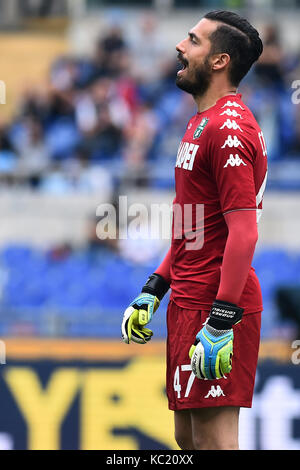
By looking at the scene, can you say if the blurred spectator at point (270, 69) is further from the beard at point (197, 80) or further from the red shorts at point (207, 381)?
the red shorts at point (207, 381)

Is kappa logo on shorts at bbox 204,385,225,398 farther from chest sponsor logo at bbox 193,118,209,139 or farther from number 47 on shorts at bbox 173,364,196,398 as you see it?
chest sponsor logo at bbox 193,118,209,139

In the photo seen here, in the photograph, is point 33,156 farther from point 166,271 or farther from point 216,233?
point 216,233

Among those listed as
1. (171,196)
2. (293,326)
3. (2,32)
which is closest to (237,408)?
(293,326)

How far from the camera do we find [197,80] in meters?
3.88

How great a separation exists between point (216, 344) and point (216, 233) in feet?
1.68

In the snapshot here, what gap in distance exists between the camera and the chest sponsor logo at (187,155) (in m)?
3.80

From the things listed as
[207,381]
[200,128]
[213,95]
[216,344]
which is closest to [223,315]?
[216,344]

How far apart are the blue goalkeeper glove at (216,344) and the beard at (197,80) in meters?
0.92

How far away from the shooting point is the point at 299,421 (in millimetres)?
6246

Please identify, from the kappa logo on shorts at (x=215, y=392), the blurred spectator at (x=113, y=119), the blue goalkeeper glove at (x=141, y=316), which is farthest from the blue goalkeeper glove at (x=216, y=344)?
the blurred spectator at (x=113, y=119)

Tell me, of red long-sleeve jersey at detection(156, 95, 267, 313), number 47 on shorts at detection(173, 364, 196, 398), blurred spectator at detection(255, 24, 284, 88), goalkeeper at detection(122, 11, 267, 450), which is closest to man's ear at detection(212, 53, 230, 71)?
goalkeeper at detection(122, 11, 267, 450)

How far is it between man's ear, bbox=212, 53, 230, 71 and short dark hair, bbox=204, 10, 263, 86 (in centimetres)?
2
